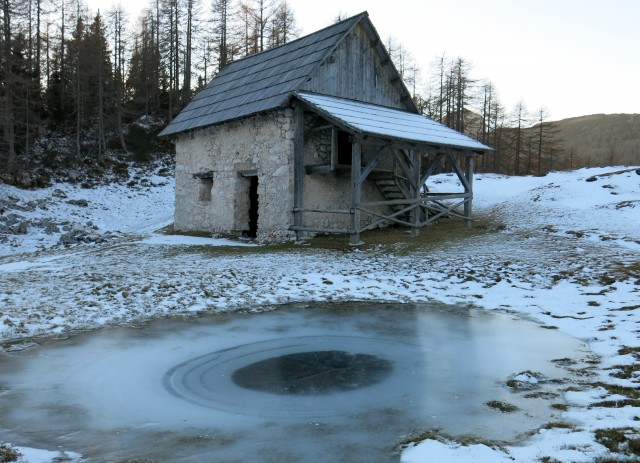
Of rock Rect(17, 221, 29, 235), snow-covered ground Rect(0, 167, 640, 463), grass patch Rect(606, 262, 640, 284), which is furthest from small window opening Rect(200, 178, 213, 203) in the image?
grass patch Rect(606, 262, 640, 284)

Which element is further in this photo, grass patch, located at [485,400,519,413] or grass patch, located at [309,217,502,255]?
grass patch, located at [309,217,502,255]

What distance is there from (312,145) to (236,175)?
2.93 m

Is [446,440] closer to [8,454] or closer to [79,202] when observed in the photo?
[8,454]

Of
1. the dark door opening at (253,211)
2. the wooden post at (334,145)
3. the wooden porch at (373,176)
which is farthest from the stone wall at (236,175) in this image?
the wooden post at (334,145)

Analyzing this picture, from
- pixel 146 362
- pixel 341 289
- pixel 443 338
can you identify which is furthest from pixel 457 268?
pixel 146 362

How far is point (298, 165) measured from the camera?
13.8 metres

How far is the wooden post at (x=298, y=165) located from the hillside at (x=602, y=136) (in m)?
72.6

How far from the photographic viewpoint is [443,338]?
19.2 feet

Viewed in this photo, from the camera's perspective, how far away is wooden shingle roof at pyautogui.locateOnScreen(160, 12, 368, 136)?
47.9 feet

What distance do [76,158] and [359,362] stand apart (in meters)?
30.0

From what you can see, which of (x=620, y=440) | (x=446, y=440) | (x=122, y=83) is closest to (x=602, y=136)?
(x=122, y=83)

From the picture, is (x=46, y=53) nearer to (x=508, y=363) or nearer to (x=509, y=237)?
(x=509, y=237)

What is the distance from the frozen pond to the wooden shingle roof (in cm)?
916

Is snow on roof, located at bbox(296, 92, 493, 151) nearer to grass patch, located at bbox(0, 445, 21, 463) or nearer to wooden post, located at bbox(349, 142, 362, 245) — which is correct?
wooden post, located at bbox(349, 142, 362, 245)
